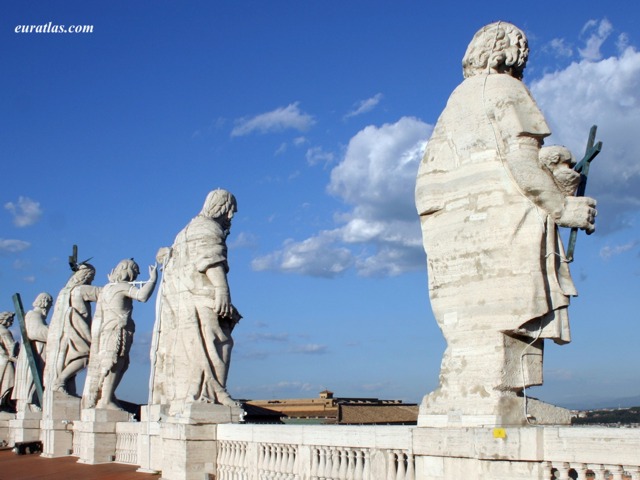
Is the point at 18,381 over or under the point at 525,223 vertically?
under

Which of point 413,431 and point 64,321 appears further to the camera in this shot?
point 64,321

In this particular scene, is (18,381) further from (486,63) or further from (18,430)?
(486,63)

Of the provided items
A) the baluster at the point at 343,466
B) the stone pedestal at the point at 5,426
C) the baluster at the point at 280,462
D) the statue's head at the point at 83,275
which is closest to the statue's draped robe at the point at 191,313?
the baluster at the point at 280,462

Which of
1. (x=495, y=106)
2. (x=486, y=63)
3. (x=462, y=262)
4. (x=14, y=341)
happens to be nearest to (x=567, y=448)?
(x=462, y=262)

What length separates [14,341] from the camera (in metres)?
23.2

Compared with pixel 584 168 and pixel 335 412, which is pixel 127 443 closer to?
pixel 335 412

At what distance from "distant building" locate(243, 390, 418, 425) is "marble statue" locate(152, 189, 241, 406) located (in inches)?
80.5

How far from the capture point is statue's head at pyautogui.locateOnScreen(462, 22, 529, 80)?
7.12m

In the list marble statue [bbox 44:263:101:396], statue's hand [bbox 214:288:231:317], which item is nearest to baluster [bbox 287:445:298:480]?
statue's hand [bbox 214:288:231:317]

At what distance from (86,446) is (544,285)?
10874mm

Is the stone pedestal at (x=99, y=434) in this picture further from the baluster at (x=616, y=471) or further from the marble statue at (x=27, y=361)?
the baluster at (x=616, y=471)

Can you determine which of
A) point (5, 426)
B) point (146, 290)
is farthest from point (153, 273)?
point (5, 426)

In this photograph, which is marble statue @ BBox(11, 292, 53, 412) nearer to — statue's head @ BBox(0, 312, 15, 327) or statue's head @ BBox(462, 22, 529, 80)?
statue's head @ BBox(0, 312, 15, 327)

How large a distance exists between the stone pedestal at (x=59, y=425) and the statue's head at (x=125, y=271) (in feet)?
10.8
